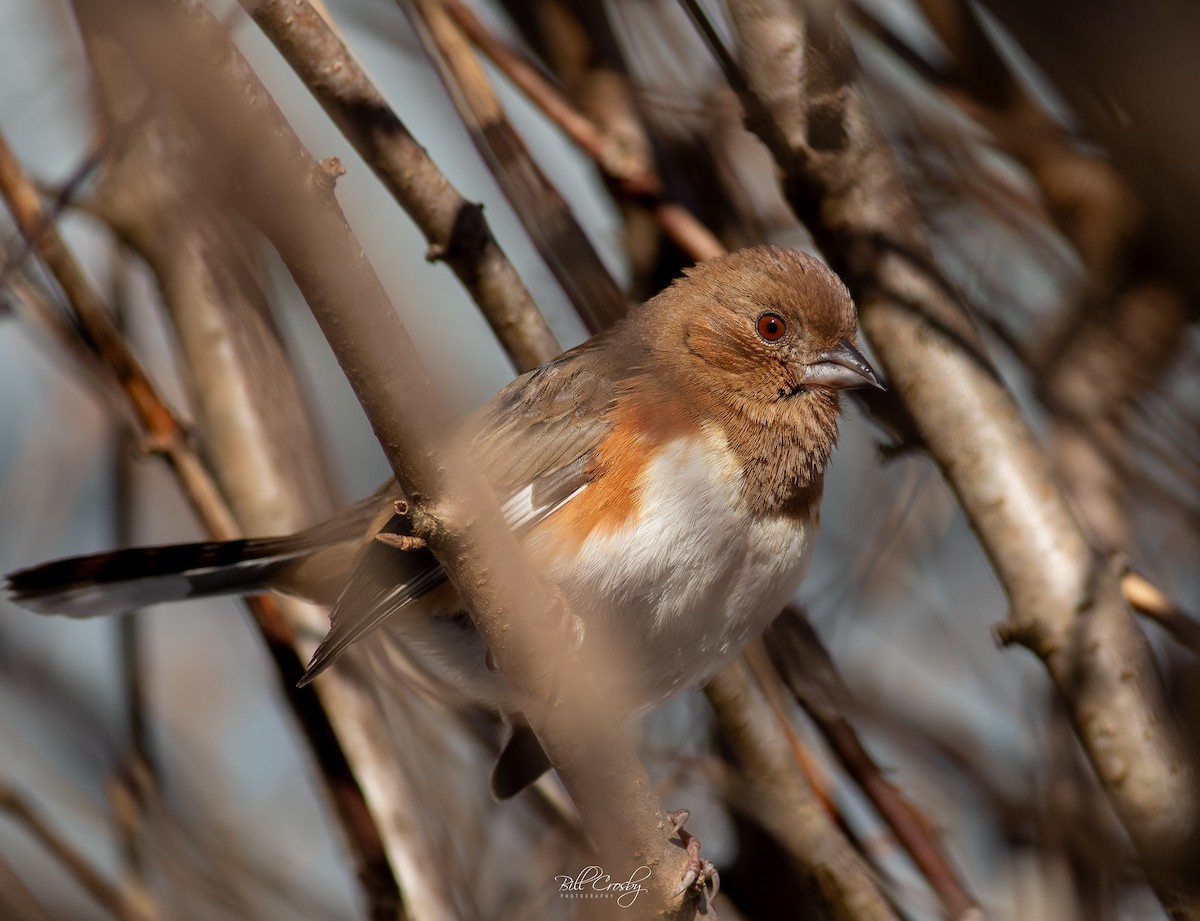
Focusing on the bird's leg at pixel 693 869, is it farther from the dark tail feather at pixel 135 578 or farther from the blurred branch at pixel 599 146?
the blurred branch at pixel 599 146

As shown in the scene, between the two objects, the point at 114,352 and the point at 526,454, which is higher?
the point at 114,352

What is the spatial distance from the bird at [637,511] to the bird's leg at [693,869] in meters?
0.43

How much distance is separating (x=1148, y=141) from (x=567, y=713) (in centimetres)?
A: 209

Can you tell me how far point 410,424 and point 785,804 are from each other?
181cm

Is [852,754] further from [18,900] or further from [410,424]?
[18,900]

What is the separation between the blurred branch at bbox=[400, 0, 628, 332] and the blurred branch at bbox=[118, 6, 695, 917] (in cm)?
152

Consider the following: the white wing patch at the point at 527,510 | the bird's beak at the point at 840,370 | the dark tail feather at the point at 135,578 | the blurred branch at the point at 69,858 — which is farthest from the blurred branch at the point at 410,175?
the blurred branch at the point at 69,858

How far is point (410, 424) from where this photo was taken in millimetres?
2248

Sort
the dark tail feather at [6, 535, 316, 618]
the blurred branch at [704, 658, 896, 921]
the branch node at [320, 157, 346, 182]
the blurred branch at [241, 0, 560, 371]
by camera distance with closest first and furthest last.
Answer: the branch node at [320, 157, 346, 182] < the blurred branch at [241, 0, 560, 371] < the blurred branch at [704, 658, 896, 921] < the dark tail feather at [6, 535, 316, 618]

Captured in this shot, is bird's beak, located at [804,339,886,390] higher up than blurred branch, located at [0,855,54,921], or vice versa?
bird's beak, located at [804,339,886,390]

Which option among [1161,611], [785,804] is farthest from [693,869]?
[1161,611]

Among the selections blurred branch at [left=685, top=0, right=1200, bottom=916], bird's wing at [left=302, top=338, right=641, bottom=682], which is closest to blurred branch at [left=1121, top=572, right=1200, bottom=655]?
blurred branch at [left=685, top=0, right=1200, bottom=916]

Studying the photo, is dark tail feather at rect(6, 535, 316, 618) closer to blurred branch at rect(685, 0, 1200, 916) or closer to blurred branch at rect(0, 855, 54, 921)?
blurred branch at rect(0, 855, 54, 921)

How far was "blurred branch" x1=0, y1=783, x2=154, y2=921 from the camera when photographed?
3047 mm
